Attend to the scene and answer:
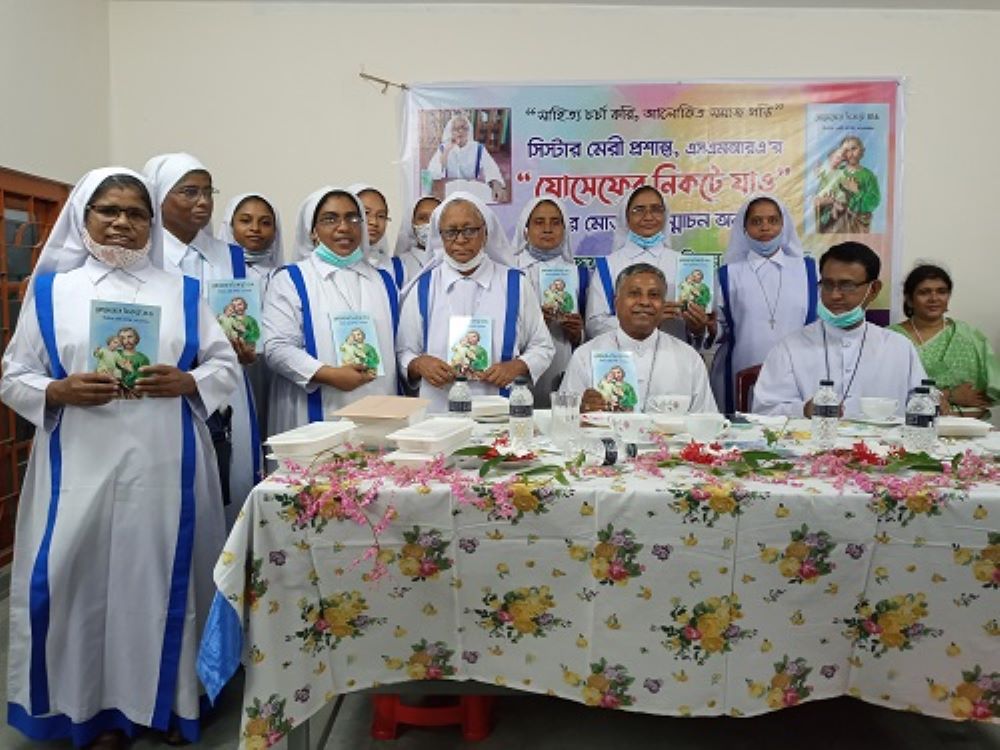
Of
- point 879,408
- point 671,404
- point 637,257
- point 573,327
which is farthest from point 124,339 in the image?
point 637,257

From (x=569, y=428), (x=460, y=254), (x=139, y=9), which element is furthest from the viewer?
(x=139, y=9)

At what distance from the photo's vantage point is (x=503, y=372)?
11.6 feet

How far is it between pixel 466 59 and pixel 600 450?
4.48 meters

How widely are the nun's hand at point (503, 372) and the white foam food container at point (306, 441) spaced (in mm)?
1072

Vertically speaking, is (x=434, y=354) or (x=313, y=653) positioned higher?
(x=434, y=354)

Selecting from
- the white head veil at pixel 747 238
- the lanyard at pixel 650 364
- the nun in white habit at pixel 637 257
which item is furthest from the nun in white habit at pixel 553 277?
the white head veil at pixel 747 238

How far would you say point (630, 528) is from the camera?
204 centimetres

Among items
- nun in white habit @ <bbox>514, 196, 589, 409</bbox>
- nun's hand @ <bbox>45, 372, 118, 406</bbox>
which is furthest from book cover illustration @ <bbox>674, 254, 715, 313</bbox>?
nun's hand @ <bbox>45, 372, 118, 406</bbox>

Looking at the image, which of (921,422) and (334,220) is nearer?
(921,422)

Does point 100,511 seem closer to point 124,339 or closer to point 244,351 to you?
point 124,339

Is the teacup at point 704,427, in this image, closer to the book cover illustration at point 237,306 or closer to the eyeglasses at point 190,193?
the book cover illustration at point 237,306

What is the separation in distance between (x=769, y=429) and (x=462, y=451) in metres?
1.26

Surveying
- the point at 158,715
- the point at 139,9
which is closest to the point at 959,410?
the point at 158,715

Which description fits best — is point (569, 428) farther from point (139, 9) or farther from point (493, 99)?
point (139, 9)
